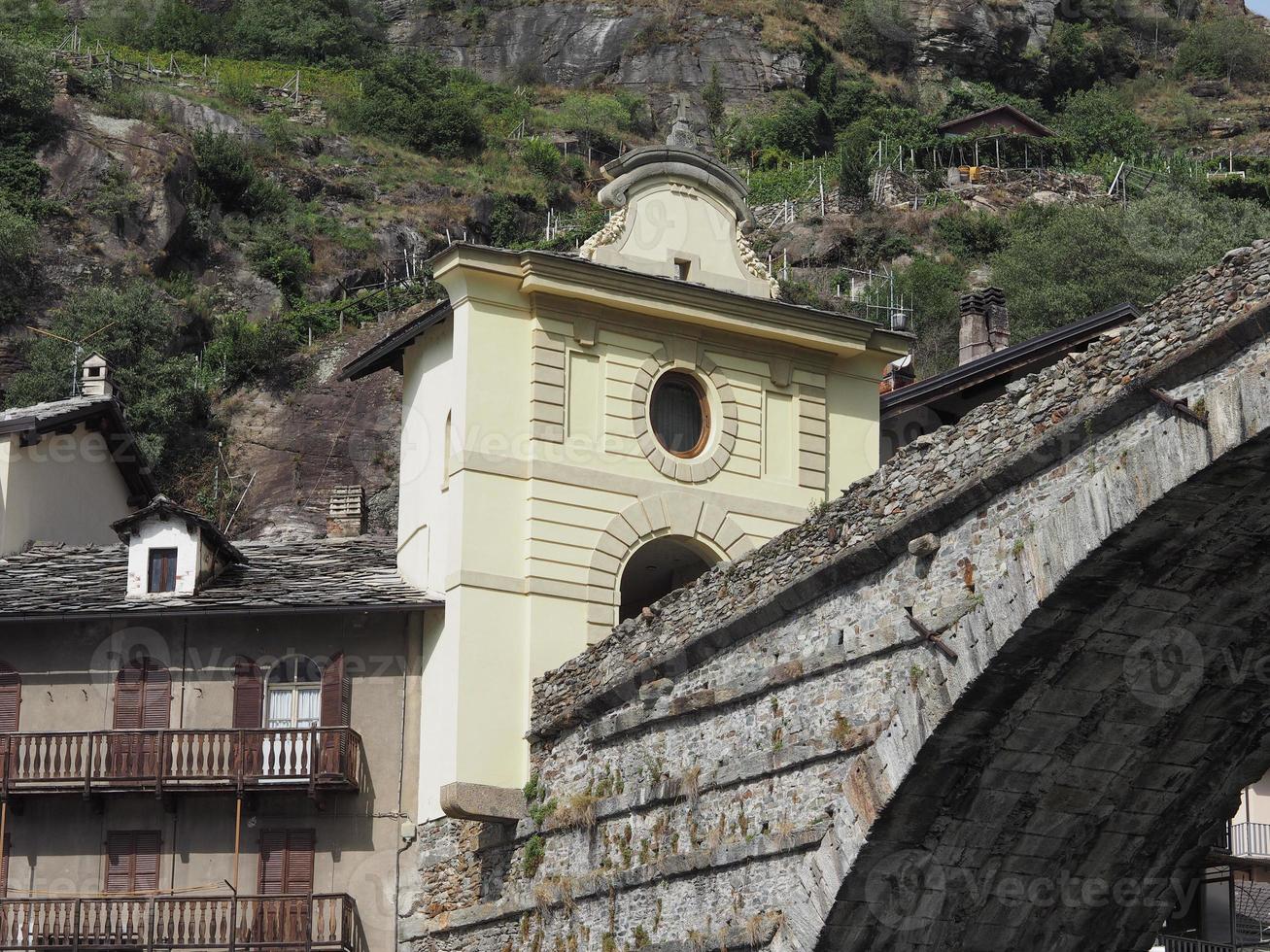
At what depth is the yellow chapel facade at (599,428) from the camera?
89.5 feet

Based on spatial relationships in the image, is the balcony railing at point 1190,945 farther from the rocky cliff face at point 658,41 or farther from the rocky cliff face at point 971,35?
the rocky cliff face at point 971,35

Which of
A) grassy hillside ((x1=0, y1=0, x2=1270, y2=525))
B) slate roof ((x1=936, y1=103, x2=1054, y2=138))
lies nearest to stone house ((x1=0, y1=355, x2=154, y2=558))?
grassy hillside ((x1=0, y1=0, x2=1270, y2=525))

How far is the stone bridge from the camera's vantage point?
1739cm

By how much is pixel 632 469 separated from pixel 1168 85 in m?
81.3

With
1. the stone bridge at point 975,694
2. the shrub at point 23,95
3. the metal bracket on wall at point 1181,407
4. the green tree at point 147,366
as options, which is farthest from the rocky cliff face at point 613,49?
the metal bracket on wall at point 1181,407

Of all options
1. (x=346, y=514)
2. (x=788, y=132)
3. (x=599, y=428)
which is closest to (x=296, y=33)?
(x=788, y=132)

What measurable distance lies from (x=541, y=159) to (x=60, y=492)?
49.9m

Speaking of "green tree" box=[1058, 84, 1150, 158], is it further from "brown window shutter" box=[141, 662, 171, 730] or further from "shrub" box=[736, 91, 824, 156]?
"brown window shutter" box=[141, 662, 171, 730]

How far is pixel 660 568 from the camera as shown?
30.9m

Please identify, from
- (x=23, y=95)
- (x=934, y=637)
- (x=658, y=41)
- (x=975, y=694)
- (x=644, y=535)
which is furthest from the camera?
(x=658, y=41)

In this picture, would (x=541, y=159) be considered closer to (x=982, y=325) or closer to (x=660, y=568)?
(x=982, y=325)

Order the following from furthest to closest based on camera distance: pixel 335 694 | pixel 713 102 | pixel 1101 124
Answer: pixel 713 102 → pixel 1101 124 → pixel 335 694

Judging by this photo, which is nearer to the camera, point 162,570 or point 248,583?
point 162,570

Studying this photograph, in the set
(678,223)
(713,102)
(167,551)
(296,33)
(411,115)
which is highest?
(296,33)
